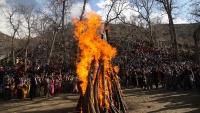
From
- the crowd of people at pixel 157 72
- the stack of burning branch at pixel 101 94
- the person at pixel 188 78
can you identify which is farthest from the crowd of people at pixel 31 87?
the person at pixel 188 78

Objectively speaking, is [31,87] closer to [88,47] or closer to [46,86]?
[46,86]

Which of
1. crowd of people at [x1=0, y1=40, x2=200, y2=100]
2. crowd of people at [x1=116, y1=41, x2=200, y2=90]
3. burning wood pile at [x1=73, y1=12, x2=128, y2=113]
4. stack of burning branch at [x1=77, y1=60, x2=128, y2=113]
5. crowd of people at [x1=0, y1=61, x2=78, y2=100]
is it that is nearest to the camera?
stack of burning branch at [x1=77, y1=60, x2=128, y2=113]

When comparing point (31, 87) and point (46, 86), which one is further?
point (46, 86)

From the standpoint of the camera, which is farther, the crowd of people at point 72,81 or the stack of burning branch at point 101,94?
the crowd of people at point 72,81

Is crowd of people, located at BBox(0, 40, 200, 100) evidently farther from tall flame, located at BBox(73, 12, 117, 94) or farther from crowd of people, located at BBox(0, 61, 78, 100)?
tall flame, located at BBox(73, 12, 117, 94)

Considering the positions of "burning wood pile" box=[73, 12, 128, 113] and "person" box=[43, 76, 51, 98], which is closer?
"burning wood pile" box=[73, 12, 128, 113]

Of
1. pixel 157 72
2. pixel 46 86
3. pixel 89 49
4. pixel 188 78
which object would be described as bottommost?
pixel 46 86

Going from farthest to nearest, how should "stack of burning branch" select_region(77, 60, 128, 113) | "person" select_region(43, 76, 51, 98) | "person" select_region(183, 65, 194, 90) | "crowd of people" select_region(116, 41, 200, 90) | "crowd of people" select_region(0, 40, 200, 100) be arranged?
"person" select_region(43, 76, 51, 98)
"crowd of people" select_region(116, 41, 200, 90)
"crowd of people" select_region(0, 40, 200, 100)
"person" select_region(183, 65, 194, 90)
"stack of burning branch" select_region(77, 60, 128, 113)

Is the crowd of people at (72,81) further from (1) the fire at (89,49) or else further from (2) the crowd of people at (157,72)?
(1) the fire at (89,49)

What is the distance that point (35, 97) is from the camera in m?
19.4

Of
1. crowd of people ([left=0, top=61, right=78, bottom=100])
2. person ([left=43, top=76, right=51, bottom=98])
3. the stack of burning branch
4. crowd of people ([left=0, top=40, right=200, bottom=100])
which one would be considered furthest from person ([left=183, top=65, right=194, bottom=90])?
person ([left=43, top=76, right=51, bottom=98])

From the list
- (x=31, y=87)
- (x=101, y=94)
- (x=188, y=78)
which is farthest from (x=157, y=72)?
(x=101, y=94)

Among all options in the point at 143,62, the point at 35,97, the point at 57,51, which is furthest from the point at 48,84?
the point at 57,51

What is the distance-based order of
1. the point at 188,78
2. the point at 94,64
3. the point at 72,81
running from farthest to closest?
the point at 72,81
the point at 188,78
the point at 94,64
